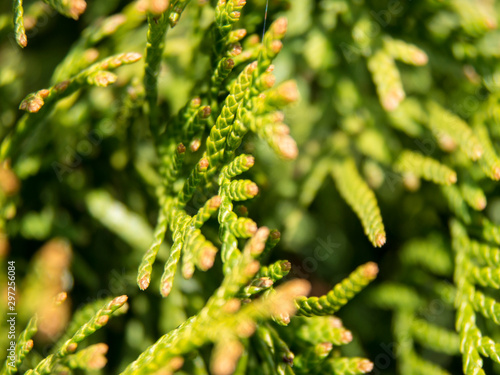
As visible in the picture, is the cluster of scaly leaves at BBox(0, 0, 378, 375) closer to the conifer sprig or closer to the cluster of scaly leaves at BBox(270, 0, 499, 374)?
the conifer sprig

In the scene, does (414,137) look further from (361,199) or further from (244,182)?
A: (244,182)

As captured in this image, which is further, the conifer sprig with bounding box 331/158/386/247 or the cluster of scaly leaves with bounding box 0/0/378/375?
the conifer sprig with bounding box 331/158/386/247

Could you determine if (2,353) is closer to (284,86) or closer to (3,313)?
(3,313)

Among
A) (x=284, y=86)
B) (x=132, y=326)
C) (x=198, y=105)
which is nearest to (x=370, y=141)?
(x=198, y=105)

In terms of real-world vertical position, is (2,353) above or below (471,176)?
above

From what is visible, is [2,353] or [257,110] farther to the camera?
[2,353]

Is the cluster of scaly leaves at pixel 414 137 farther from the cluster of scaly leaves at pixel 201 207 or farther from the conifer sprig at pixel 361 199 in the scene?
the cluster of scaly leaves at pixel 201 207

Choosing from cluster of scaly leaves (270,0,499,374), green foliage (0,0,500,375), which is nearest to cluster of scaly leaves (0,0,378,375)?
green foliage (0,0,500,375)

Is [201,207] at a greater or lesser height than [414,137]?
greater

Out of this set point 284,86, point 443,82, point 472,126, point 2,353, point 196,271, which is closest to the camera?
point 284,86

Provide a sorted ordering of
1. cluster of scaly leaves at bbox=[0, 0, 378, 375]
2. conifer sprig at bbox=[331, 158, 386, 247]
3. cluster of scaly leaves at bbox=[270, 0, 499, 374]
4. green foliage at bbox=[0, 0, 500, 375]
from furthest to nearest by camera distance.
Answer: cluster of scaly leaves at bbox=[270, 0, 499, 374]
conifer sprig at bbox=[331, 158, 386, 247]
green foliage at bbox=[0, 0, 500, 375]
cluster of scaly leaves at bbox=[0, 0, 378, 375]

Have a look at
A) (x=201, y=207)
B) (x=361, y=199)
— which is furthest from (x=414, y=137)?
(x=201, y=207)
